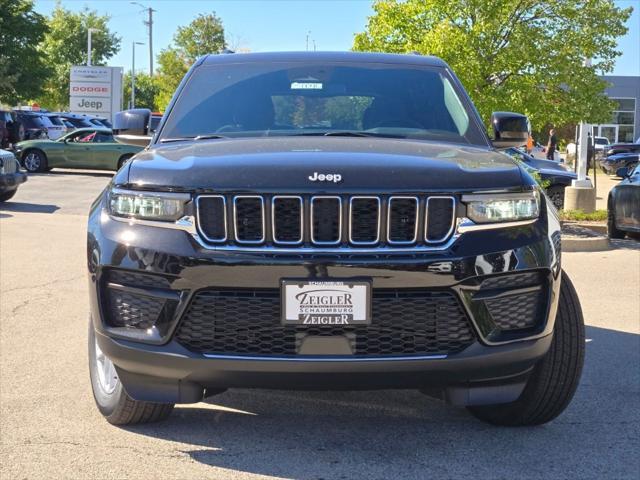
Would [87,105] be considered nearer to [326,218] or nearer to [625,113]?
[625,113]

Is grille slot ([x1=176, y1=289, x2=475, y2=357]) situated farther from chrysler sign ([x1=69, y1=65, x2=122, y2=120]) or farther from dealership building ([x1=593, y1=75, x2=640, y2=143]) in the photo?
dealership building ([x1=593, y1=75, x2=640, y2=143])

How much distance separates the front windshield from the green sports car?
2099 centimetres

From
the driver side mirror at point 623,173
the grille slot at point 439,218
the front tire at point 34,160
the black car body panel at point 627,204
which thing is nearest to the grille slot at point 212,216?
the grille slot at point 439,218

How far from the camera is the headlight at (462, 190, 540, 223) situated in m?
3.56

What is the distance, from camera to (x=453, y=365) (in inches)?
138

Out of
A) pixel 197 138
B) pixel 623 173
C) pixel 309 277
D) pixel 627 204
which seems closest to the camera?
pixel 309 277

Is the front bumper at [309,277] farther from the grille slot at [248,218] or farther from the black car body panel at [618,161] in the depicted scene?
the black car body panel at [618,161]

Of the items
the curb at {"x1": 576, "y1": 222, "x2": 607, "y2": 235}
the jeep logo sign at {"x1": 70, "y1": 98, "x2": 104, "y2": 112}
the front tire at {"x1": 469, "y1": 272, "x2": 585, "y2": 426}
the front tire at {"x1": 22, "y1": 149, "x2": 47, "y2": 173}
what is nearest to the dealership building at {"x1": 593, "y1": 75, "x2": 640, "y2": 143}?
the jeep logo sign at {"x1": 70, "y1": 98, "x2": 104, "y2": 112}

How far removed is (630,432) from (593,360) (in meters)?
1.48

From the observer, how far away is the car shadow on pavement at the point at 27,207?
628 inches

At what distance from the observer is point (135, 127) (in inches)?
209

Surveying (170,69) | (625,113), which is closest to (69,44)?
(170,69)

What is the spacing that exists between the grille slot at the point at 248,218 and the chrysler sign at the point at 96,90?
40993 millimetres

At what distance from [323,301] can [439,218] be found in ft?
1.86
